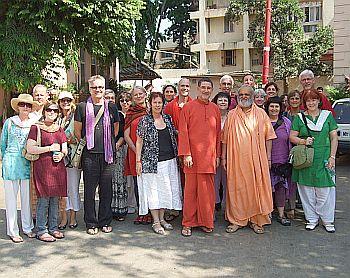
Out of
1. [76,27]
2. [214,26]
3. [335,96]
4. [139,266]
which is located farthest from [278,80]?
[139,266]

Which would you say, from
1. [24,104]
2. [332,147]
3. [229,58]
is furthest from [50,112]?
[229,58]

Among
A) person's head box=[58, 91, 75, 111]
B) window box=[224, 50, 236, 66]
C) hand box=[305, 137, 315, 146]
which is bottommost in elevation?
hand box=[305, 137, 315, 146]

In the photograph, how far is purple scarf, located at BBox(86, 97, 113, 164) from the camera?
589 centimetres

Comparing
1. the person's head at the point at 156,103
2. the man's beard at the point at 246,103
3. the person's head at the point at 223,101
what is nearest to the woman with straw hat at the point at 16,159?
the person's head at the point at 156,103

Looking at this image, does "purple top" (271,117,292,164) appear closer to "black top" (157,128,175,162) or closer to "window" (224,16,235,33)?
"black top" (157,128,175,162)

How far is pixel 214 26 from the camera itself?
122ft

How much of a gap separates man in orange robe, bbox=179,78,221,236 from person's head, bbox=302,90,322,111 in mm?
1147

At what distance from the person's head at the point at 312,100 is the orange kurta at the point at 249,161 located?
55cm

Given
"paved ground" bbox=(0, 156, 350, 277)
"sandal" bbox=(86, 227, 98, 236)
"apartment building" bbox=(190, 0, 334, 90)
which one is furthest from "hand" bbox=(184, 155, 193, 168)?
"apartment building" bbox=(190, 0, 334, 90)

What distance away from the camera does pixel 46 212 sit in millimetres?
5875

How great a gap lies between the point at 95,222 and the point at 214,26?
32759 millimetres

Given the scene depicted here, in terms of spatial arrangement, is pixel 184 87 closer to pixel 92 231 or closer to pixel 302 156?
pixel 302 156

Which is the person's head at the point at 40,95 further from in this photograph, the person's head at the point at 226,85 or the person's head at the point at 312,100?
the person's head at the point at 312,100

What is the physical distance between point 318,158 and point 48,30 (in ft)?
26.5
